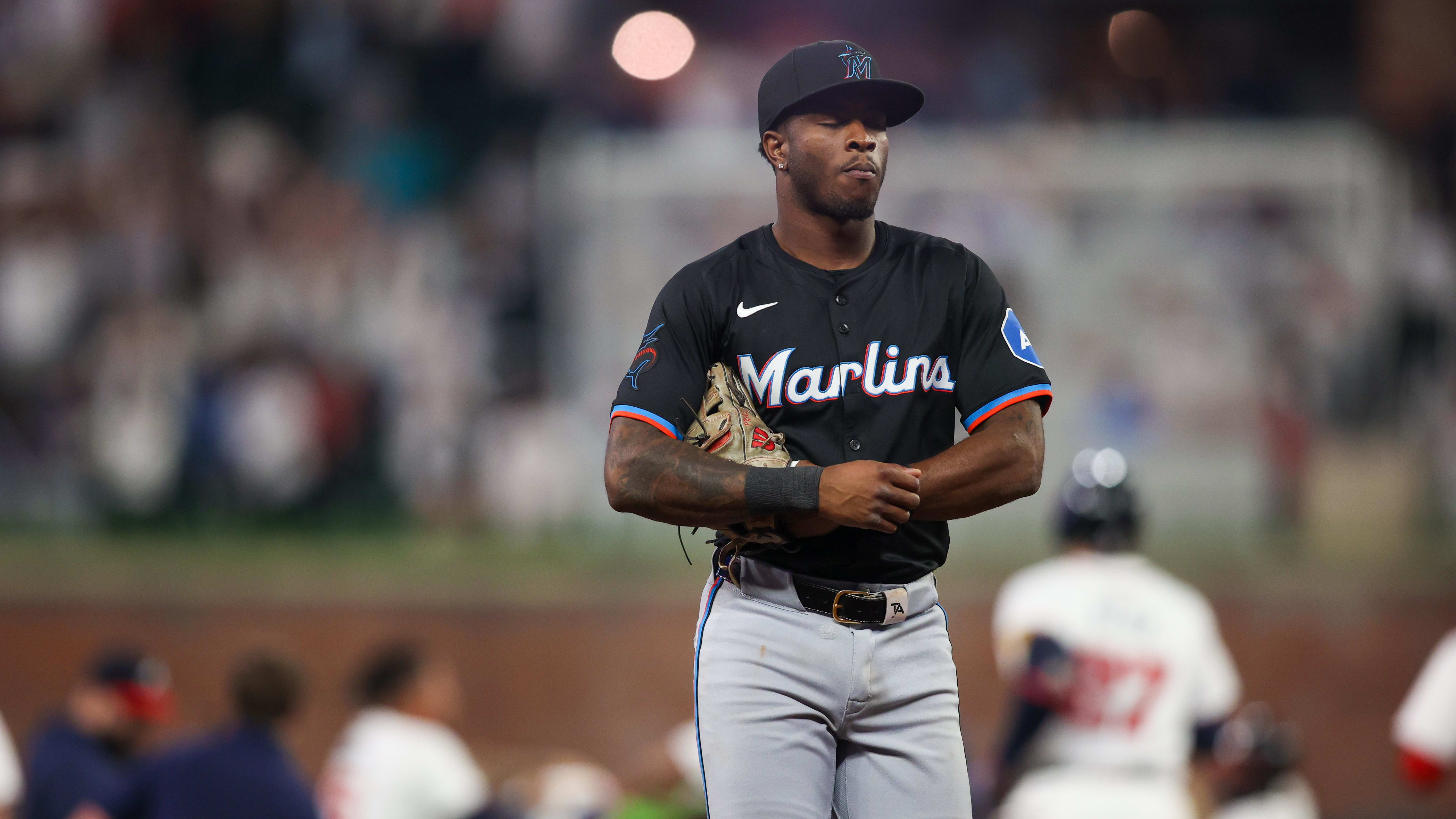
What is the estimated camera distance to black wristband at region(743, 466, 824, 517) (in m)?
2.54

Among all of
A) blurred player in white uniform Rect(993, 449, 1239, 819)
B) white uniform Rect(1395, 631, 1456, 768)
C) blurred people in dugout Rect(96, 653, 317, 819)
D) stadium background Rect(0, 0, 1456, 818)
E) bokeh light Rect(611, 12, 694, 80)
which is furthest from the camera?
bokeh light Rect(611, 12, 694, 80)

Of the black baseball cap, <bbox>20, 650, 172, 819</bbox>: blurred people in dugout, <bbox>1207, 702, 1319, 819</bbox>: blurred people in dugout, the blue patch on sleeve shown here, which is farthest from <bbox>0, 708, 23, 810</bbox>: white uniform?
<bbox>1207, 702, 1319, 819</bbox>: blurred people in dugout

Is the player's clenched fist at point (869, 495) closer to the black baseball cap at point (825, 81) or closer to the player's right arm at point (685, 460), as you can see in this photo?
the player's right arm at point (685, 460)

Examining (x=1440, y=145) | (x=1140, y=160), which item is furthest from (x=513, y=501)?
(x=1440, y=145)

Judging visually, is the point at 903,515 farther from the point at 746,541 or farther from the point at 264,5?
the point at 264,5

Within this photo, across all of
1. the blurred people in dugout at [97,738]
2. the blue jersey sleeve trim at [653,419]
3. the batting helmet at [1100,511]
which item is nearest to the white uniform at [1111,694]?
the batting helmet at [1100,511]

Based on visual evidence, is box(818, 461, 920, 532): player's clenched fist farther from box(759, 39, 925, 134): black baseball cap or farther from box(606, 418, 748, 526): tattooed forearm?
box(759, 39, 925, 134): black baseball cap

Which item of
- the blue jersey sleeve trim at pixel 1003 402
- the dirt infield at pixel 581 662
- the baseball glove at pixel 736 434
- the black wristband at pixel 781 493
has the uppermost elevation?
the blue jersey sleeve trim at pixel 1003 402

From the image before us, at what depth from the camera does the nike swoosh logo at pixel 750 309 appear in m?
2.81

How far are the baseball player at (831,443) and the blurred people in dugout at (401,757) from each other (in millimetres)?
3401

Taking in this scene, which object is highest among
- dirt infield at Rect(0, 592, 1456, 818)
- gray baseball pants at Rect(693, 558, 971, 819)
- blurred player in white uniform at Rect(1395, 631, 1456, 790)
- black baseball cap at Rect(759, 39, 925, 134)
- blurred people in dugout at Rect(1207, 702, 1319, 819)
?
black baseball cap at Rect(759, 39, 925, 134)

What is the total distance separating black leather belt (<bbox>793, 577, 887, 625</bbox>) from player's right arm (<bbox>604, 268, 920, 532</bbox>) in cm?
18

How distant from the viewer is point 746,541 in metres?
2.71

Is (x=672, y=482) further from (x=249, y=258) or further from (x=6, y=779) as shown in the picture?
(x=249, y=258)
